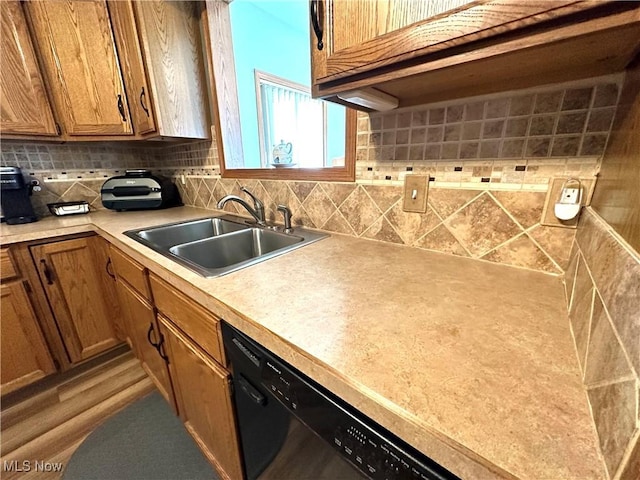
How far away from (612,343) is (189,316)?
2.85 ft

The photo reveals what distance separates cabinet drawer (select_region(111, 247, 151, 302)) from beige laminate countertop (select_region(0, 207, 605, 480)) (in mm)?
279

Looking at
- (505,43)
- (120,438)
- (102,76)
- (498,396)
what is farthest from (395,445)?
(102,76)

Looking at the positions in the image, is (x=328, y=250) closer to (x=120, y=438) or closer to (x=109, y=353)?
(x=120, y=438)

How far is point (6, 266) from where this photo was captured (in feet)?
4.05

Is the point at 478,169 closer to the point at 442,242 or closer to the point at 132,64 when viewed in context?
the point at 442,242

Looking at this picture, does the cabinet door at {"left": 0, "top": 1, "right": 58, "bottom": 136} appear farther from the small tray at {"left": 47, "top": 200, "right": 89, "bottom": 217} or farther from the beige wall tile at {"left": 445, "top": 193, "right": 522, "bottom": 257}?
the beige wall tile at {"left": 445, "top": 193, "right": 522, "bottom": 257}

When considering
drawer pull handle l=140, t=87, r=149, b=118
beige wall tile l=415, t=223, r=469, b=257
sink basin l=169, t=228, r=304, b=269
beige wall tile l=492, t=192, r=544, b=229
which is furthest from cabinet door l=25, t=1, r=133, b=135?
beige wall tile l=492, t=192, r=544, b=229

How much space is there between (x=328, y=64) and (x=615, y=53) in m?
0.51

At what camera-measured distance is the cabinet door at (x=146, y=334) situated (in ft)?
3.51

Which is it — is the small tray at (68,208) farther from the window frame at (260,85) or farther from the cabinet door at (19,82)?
the window frame at (260,85)

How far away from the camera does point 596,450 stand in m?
0.27

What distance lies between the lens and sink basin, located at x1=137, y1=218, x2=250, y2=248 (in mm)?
1267

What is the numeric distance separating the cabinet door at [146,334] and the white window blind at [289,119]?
118 cm

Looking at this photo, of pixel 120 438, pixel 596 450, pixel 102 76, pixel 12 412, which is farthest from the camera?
pixel 102 76
